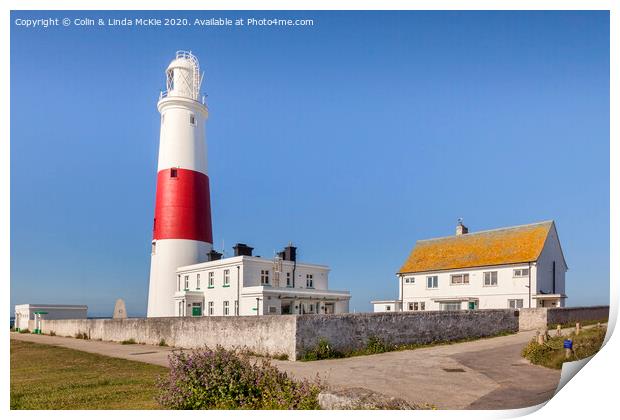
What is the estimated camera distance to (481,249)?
41.5 m

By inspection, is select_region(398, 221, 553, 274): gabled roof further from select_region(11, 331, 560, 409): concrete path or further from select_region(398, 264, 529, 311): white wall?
select_region(11, 331, 560, 409): concrete path

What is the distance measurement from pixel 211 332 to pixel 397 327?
7478mm

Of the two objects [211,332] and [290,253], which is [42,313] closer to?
[290,253]

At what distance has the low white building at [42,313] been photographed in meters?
50.5

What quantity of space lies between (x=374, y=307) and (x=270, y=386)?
37.3 meters

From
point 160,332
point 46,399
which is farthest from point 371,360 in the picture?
point 160,332

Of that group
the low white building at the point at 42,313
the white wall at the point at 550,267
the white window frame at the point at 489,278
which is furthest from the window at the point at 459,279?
the low white building at the point at 42,313

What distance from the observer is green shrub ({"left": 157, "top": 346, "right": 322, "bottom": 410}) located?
1014 cm

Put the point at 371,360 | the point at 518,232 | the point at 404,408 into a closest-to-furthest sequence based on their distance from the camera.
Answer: the point at 404,408, the point at 371,360, the point at 518,232

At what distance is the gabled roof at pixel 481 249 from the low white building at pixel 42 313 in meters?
31.9

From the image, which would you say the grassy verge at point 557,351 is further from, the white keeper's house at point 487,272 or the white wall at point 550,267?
the white wall at point 550,267

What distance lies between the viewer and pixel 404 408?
9.77 meters
